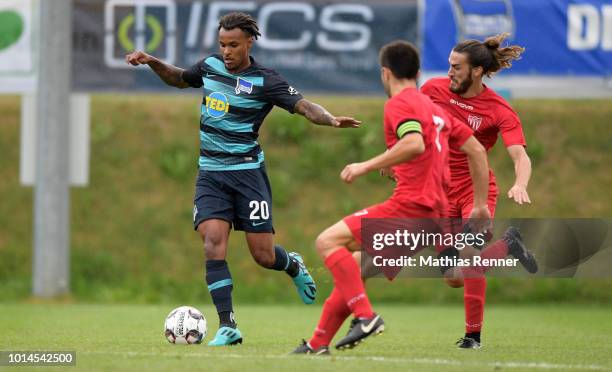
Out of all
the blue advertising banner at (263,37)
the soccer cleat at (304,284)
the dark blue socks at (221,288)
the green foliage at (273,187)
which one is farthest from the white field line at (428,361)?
the green foliage at (273,187)

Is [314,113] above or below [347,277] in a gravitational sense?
above

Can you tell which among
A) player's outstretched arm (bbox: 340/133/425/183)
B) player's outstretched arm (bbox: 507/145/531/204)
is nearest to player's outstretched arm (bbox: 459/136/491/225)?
player's outstretched arm (bbox: 507/145/531/204)

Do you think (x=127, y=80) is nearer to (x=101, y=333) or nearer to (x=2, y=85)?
(x=2, y=85)

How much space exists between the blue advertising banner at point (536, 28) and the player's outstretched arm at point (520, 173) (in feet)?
24.1

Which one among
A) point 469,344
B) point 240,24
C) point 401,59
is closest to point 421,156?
point 401,59

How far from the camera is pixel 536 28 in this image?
1598cm

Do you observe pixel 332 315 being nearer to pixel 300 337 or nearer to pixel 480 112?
pixel 480 112

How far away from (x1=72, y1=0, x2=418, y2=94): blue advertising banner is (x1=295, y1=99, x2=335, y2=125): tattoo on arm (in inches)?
295

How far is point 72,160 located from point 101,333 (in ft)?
22.9

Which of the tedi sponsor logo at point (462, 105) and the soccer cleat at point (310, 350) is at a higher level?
the tedi sponsor logo at point (462, 105)

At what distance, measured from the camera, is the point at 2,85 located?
634 inches

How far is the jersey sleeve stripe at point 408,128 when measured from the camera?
6921 millimetres

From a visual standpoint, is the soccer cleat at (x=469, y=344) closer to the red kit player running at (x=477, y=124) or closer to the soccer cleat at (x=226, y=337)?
the red kit player running at (x=477, y=124)

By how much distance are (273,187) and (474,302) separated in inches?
421
